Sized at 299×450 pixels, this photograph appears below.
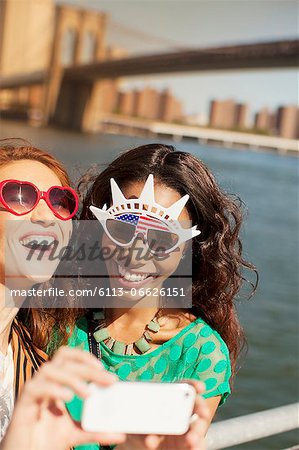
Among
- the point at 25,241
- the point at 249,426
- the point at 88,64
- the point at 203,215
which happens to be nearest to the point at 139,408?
the point at 25,241

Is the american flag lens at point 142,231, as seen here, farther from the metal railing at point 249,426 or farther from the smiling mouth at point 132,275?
the metal railing at point 249,426

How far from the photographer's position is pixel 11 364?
0.94 meters

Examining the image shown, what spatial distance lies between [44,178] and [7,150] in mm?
72

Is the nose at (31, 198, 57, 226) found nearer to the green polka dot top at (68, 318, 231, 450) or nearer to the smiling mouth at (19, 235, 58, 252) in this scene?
the smiling mouth at (19, 235, 58, 252)

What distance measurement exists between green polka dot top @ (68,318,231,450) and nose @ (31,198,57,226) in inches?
8.1

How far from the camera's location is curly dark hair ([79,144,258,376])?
1.01 metres

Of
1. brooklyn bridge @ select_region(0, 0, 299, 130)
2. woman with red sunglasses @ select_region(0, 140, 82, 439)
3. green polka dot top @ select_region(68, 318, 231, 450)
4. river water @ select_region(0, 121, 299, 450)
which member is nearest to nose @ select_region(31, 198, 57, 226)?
woman with red sunglasses @ select_region(0, 140, 82, 439)

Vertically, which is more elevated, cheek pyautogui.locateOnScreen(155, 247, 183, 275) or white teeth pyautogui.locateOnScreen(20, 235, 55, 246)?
white teeth pyautogui.locateOnScreen(20, 235, 55, 246)

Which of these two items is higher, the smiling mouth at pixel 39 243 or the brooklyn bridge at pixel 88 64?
the brooklyn bridge at pixel 88 64

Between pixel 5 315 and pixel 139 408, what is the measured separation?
0.37 meters

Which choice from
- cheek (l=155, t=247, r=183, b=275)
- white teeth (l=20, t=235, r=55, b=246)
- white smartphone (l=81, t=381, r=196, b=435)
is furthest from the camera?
cheek (l=155, t=247, r=183, b=275)

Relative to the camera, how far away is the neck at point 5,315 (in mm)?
917

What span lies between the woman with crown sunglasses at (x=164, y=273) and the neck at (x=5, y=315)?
0.40 ft

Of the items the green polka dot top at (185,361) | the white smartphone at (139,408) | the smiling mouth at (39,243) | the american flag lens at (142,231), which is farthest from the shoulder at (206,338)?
the white smartphone at (139,408)
